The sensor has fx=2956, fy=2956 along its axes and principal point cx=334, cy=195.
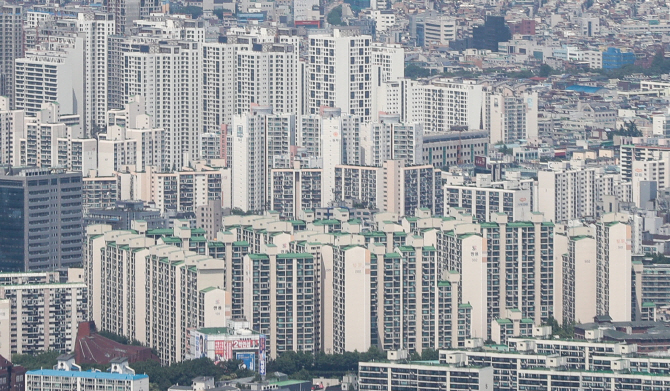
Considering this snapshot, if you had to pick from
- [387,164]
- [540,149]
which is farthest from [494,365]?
[540,149]

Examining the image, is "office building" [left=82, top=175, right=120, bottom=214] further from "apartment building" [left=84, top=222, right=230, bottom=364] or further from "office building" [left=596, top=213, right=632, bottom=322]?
"office building" [left=596, top=213, right=632, bottom=322]

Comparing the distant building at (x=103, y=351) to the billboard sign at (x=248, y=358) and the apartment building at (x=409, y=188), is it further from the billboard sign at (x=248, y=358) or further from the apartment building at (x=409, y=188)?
the apartment building at (x=409, y=188)

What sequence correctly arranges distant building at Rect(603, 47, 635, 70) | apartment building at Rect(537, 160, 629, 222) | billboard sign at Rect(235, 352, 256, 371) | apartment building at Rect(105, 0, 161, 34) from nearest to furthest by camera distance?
billboard sign at Rect(235, 352, 256, 371) → apartment building at Rect(537, 160, 629, 222) → apartment building at Rect(105, 0, 161, 34) → distant building at Rect(603, 47, 635, 70)

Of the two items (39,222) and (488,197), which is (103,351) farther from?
(488,197)

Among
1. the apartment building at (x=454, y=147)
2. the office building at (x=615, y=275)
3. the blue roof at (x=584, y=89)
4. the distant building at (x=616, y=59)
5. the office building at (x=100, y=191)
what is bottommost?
the office building at (x=615, y=275)

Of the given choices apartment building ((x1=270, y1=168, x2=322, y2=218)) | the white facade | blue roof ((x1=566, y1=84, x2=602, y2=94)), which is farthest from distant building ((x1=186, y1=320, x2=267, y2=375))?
blue roof ((x1=566, y1=84, x2=602, y2=94))

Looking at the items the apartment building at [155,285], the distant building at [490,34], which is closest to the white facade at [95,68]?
the apartment building at [155,285]

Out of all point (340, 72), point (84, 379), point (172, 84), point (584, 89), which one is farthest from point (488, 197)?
point (584, 89)
